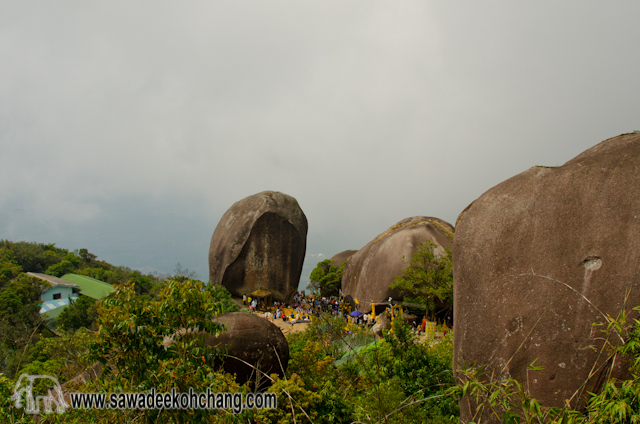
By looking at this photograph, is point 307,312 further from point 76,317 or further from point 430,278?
point 76,317

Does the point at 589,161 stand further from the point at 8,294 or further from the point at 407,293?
the point at 8,294

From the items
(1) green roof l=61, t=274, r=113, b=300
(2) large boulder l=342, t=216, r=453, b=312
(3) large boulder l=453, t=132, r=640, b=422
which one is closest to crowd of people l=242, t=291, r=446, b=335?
(2) large boulder l=342, t=216, r=453, b=312

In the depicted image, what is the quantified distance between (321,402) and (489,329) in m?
2.58

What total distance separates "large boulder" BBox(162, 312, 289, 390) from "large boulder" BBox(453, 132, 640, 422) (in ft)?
10.4

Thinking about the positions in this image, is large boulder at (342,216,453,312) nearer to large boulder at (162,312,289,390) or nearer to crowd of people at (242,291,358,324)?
crowd of people at (242,291,358,324)

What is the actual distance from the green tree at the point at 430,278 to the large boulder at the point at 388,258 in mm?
1859

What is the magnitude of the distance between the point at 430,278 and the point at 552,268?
32.6ft

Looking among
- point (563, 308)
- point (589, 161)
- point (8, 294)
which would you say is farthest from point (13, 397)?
point (8, 294)

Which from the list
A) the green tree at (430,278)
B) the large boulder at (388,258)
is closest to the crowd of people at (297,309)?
the large boulder at (388,258)

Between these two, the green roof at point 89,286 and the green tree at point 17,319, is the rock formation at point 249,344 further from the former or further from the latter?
the green roof at point 89,286

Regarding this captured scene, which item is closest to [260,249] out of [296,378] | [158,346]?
[296,378]

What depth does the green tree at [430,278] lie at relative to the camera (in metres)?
13.8

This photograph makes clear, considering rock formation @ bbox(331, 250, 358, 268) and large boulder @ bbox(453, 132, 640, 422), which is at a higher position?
rock formation @ bbox(331, 250, 358, 268)

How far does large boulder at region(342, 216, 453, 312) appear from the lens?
17266mm
